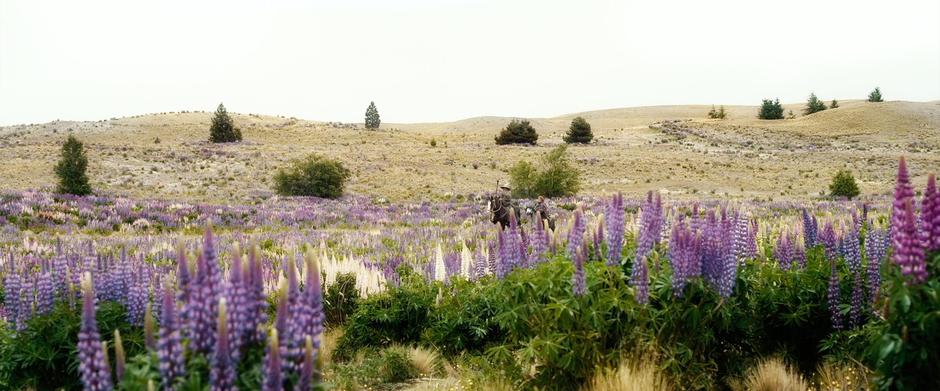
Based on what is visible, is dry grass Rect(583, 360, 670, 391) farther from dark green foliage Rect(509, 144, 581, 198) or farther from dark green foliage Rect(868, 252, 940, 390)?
dark green foliage Rect(509, 144, 581, 198)

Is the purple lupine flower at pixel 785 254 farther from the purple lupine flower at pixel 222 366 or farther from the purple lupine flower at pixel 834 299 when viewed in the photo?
the purple lupine flower at pixel 222 366

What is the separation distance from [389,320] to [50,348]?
355 cm

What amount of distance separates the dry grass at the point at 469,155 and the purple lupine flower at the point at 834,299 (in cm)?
3043

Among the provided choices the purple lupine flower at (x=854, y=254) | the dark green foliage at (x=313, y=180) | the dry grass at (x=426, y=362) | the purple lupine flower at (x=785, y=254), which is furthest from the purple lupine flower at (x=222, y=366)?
the dark green foliage at (x=313, y=180)

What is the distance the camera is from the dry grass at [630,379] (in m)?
4.61

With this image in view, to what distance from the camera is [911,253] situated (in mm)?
3576

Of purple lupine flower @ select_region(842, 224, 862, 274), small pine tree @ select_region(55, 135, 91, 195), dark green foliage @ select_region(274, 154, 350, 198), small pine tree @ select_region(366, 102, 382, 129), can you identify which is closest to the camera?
purple lupine flower @ select_region(842, 224, 862, 274)

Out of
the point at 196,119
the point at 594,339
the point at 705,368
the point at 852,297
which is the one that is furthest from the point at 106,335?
the point at 196,119

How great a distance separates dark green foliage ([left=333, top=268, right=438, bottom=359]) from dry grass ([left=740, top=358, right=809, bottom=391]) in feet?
11.5

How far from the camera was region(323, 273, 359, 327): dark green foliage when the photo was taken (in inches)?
343

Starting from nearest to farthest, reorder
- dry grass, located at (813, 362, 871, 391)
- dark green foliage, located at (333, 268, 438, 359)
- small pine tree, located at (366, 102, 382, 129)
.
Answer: dry grass, located at (813, 362, 871, 391) → dark green foliage, located at (333, 268, 438, 359) → small pine tree, located at (366, 102, 382, 129)

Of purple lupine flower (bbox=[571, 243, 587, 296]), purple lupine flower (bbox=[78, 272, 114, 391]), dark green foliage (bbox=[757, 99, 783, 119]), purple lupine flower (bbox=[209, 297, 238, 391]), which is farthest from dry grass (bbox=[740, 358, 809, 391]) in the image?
dark green foliage (bbox=[757, 99, 783, 119])

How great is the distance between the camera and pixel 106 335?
15.9 ft

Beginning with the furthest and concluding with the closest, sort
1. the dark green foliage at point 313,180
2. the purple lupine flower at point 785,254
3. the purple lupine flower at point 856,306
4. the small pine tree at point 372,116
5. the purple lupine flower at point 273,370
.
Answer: the small pine tree at point 372,116 < the dark green foliage at point 313,180 < the purple lupine flower at point 785,254 < the purple lupine flower at point 856,306 < the purple lupine flower at point 273,370
